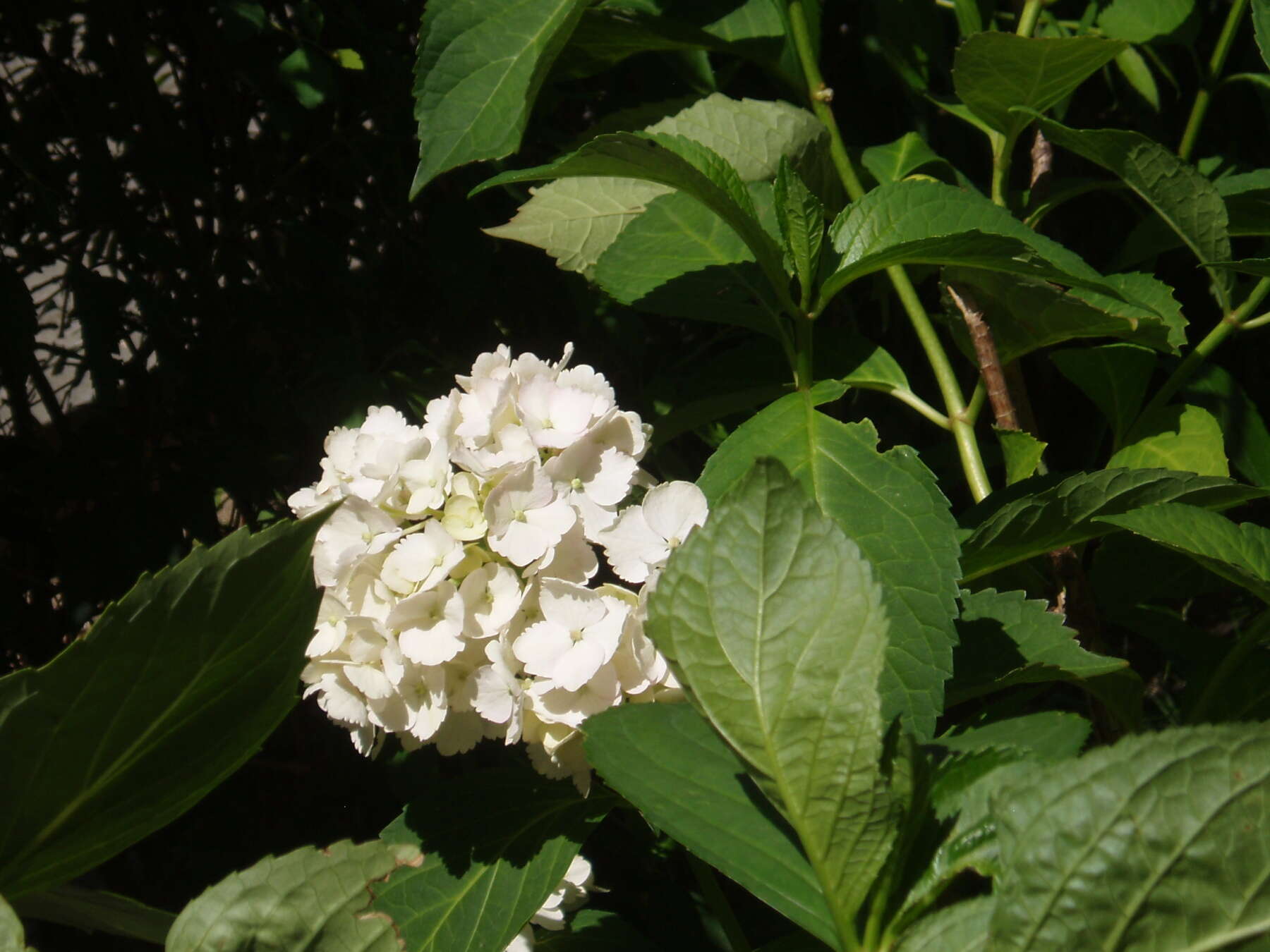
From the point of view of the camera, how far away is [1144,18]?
1345 mm

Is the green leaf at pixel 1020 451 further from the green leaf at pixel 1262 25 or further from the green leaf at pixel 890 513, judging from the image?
the green leaf at pixel 1262 25

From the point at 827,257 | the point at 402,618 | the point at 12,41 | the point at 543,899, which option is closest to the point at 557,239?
the point at 827,257

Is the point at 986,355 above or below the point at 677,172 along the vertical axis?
below

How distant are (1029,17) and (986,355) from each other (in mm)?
430

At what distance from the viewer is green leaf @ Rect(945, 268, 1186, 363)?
99 centimetres

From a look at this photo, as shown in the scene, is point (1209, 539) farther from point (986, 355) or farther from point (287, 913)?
point (287, 913)

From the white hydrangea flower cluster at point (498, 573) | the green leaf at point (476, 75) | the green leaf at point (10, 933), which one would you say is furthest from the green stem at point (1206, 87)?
the green leaf at point (10, 933)

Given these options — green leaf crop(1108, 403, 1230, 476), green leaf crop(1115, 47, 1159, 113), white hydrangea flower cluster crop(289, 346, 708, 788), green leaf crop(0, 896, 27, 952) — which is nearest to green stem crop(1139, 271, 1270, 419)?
green leaf crop(1108, 403, 1230, 476)

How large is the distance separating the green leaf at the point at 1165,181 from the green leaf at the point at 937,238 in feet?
0.35

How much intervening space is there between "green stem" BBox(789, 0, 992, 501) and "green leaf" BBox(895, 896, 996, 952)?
→ 686 mm

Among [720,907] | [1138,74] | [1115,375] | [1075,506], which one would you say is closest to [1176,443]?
→ [1115,375]

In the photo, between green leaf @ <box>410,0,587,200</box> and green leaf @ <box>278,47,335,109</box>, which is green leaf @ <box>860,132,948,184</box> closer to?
green leaf @ <box>410,0,587,200</box>

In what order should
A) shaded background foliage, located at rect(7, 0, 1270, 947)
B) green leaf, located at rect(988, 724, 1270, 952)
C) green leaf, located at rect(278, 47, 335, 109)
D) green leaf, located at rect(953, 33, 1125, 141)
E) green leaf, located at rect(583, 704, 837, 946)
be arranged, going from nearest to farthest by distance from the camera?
1. green leaf, located at rect(988, 724, 1270, 952)
2. green leaf, located at rect(583, 704, 837, 946)
3. green leaf, located at rect(953, 33, 1125, 141)
4. green leaf, located at rect(278, 47, 335, 109)
5. shaded background foliage, located at rect(7, 0, 1270, 947)

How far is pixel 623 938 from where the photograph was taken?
1089 millimetres
